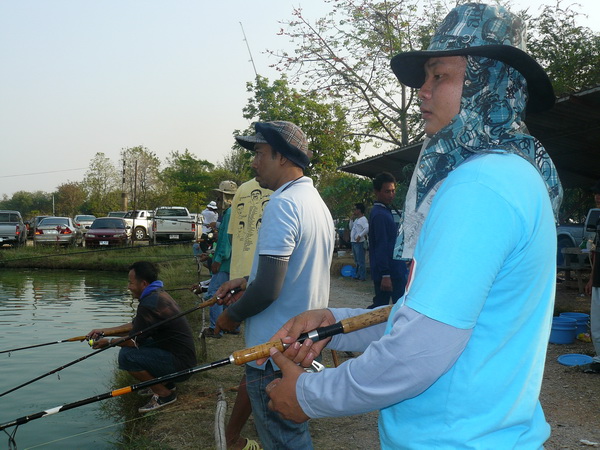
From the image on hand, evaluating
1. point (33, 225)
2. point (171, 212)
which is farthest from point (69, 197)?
point (171, 212)

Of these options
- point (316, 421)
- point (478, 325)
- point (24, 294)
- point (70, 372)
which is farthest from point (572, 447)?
point (24, 294)

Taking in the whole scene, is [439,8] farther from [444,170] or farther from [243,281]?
[444,170]

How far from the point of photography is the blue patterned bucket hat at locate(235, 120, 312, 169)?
3.39 m

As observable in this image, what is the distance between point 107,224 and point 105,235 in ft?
2.53

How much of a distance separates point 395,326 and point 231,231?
4.47 metres

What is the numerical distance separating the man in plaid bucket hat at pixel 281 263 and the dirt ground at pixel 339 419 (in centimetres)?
171

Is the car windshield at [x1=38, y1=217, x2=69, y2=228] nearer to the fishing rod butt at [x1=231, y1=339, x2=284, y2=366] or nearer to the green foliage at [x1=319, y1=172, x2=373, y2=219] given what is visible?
the green foliage at [x1=319, y1=172, x2=373, y2=219]

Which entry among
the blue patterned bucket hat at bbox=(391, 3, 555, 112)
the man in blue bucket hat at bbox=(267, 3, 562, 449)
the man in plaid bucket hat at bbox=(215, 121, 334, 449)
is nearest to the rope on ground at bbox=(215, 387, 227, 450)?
the man in plaid bucket hat at bbox=(215, 121, 334, 449)

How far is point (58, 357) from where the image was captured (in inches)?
344

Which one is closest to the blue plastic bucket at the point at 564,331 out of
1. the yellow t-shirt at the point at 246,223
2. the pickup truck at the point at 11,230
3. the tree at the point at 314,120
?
the yellow t-shirt at the point at 246,223

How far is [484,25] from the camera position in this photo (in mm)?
1575

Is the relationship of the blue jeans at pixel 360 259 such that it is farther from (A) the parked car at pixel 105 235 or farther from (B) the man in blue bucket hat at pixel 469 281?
(A) the parked car at pixel 105 235

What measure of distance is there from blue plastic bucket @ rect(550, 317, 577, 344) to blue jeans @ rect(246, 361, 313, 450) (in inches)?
234

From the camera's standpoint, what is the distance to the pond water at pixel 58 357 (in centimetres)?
573
